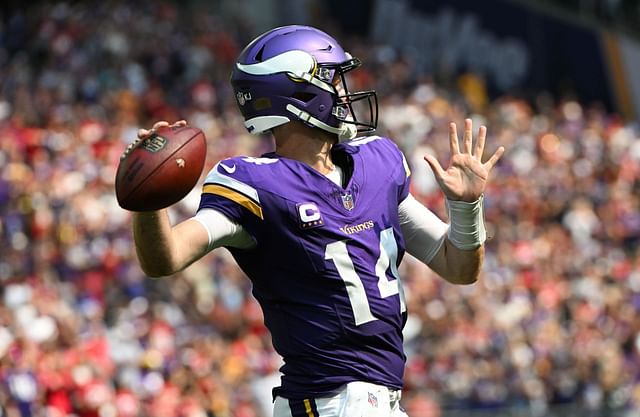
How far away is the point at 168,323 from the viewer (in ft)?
33.9

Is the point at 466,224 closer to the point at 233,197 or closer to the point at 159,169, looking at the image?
the point at 233,197

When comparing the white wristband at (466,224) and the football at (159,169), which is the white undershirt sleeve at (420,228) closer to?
the white wristband at (466,224)

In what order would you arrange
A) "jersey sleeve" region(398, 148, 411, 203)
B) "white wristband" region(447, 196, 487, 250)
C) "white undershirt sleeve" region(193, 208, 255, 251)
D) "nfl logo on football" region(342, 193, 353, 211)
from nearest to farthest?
"white undershirt sleeve" region(193, 208, 255, 251) → "nfl logo on football" region(342, 193, 353, 211) → "white wristband" region(447, 196, 487, 250) → "jersey sleeve" region(398, 148, 411, 203)

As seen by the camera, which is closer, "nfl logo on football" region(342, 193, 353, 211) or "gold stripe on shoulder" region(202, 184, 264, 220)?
"gold stripe on shoulder" region(202, 184, 264, 220)

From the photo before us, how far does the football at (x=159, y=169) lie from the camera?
3379 mm

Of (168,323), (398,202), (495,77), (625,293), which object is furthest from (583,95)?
(398,202)

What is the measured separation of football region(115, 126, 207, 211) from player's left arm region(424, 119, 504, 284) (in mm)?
742

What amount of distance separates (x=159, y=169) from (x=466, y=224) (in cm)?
105

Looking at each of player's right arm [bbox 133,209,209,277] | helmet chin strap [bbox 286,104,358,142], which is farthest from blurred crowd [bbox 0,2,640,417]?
player's right arm [bbox 133,209,209,277]

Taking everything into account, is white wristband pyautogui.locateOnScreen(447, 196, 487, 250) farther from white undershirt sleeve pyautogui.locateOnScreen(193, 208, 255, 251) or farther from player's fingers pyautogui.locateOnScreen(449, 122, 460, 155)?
white undershirt sleeve pyautogui.locateOnScreen(193, 208, 255, 251)

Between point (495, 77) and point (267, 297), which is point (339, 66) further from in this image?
point (495, 77)

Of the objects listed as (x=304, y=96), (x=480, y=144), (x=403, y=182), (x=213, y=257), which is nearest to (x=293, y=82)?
(x=304, y=96)

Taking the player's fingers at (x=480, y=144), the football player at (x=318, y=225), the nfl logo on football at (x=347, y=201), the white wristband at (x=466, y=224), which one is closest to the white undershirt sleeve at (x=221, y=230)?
Result: the football player at (x=318, y=225)

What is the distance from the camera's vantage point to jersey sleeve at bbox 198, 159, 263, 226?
12.0ft
